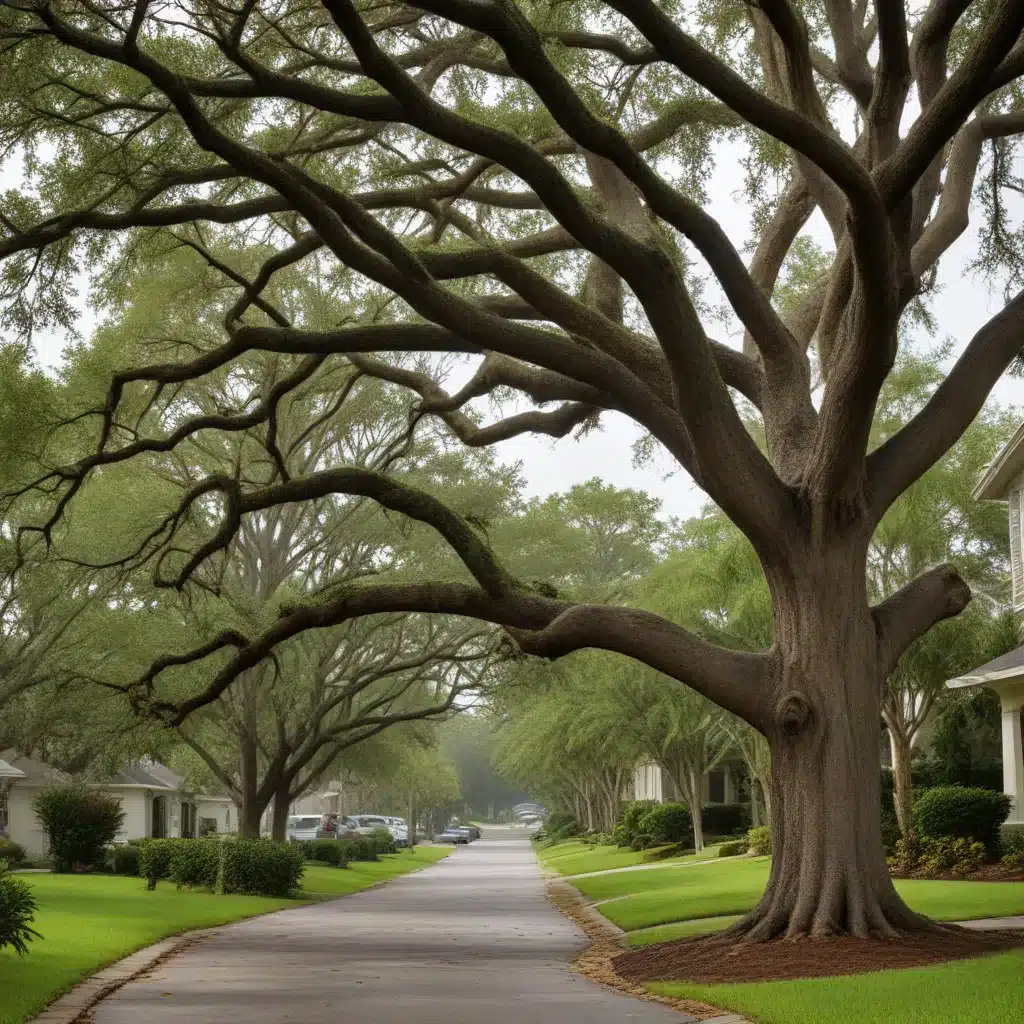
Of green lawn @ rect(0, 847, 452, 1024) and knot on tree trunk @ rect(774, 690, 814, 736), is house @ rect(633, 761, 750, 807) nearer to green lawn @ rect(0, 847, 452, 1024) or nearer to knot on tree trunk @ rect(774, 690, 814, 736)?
green lawn @ rect(0, 847, 452, 1024)

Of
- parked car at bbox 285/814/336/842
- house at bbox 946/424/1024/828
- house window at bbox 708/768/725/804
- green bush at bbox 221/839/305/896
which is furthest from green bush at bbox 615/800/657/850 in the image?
house at bbox 946/424/1024/828

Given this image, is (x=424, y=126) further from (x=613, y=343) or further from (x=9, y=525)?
(x=9, y=525)

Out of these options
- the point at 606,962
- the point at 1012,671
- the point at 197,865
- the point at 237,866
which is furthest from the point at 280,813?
the point at 606,962

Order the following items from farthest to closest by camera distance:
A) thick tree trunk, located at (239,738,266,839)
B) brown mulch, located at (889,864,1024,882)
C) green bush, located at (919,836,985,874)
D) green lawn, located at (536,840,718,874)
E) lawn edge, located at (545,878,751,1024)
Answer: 1. green lawn, located at (536,840,718,874)
2. thick tree trunk, located at (239,738,266,839)
3. green bush, located at (919,836,985,874)
4. brown mulch, located at (889,864,1024,882)
5. lawn edge, located at (545,878,751,1024)

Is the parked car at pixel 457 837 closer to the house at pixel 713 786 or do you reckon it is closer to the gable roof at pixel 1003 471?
the house at pixel 713 786

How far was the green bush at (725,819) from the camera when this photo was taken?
47562 millimetres

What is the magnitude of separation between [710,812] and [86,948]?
3468cm

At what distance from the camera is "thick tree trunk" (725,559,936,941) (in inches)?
551

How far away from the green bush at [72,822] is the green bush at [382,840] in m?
18.5

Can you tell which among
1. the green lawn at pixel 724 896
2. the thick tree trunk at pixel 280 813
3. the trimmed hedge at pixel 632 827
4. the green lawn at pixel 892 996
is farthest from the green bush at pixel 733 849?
the green lawn at pixel 892 996

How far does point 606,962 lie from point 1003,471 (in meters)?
19.1

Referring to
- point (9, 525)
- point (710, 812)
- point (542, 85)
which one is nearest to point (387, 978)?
point (542, 85)

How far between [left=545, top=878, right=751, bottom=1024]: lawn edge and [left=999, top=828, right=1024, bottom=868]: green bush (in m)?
7.11

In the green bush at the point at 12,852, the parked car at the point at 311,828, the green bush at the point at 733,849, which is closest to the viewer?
the green bush at the point at 733,849
